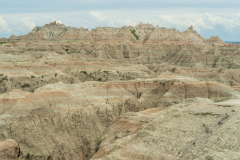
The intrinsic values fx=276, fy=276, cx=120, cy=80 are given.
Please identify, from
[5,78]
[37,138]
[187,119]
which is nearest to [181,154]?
[187,119]

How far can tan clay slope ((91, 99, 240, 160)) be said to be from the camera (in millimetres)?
21016

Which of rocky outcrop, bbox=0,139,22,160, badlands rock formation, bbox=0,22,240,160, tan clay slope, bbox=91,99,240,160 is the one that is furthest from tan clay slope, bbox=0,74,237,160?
tan clay slope, bbox=91,99,240,160

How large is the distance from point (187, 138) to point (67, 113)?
87.3 feet

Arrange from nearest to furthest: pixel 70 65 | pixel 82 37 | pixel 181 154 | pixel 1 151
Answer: pixel 181 154
pixel 1 151
pixel 70 65
pixel 82 37

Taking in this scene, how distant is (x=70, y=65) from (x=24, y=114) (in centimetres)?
6911

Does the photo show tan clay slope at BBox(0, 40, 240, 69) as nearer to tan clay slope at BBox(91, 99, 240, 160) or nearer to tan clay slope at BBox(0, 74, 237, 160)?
tan clay slope at BBox(0, 74, 237, 160)

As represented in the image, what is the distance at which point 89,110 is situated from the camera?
49562 millimetres

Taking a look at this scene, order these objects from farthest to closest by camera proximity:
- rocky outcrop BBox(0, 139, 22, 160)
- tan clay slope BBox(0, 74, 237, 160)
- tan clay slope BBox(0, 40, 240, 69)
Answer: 1. tan clay slope BBox(0, 40, 240, 69)
2. tan clay slope BBox(0, 74, 237, 160)
3. rocky outcrop BBox(0, 139, 22, 160)

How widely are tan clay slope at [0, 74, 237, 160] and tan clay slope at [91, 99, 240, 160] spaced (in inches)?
216

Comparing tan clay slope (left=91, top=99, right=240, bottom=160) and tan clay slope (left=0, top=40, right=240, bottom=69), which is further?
tan clay slope (left=0, top=40, right=240, bottom=69)

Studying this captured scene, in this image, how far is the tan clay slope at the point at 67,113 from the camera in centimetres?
4069

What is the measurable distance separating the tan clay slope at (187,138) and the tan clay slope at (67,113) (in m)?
5.49

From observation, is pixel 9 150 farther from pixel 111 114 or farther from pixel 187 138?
pixel 111 114

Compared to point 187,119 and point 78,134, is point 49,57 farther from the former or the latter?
point 187,119
